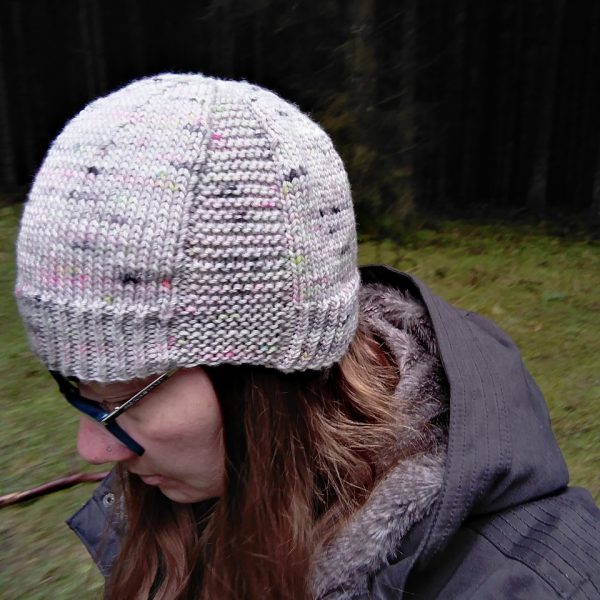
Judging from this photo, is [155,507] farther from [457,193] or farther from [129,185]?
[457,193]

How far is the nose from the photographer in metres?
1.47

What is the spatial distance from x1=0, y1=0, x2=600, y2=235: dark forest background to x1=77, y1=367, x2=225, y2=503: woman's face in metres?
6.05

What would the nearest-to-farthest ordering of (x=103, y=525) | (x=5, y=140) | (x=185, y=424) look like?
(x=185, y=424), (x=103, y=525), (x=5, y=140)

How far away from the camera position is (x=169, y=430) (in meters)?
1.41

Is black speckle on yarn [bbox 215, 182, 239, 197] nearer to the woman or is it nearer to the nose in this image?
the woman

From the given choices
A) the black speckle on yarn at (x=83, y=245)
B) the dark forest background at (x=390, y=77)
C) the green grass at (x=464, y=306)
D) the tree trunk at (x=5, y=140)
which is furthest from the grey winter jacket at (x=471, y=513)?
the tree trunk at (x=5, y=140)

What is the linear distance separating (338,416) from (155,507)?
1.82 ft

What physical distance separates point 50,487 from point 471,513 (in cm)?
207

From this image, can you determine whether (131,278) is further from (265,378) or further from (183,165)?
(265,378)

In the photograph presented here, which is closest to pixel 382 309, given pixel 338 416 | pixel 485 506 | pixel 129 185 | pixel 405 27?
pixel 338 416

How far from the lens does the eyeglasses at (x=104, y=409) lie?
4.58ft

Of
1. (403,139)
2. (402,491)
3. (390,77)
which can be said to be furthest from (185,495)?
(390,77)

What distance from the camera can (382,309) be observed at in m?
1.92

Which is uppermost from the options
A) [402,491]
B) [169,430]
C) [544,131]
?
[544,131]
